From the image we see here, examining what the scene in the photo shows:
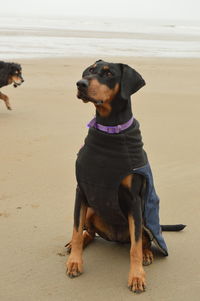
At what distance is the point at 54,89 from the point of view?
11.0 meters

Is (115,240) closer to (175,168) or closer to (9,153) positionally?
(175,168)

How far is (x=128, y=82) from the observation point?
329 cm

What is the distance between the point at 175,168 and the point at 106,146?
2662 mm

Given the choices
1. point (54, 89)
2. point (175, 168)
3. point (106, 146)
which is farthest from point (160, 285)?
point (54, 89)

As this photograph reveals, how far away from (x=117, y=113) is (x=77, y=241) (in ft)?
3.20

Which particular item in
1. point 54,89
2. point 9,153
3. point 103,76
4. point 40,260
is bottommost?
point 54,89

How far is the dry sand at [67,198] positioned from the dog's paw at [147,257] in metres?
0.07

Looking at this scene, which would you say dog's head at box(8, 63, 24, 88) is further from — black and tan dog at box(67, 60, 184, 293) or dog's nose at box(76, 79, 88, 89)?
dog's nose at box(76, 79, 88, 89)

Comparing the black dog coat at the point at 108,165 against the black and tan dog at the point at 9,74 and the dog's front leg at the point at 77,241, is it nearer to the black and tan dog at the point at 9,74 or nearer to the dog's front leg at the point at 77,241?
the dog's front leg at the point at 77,241

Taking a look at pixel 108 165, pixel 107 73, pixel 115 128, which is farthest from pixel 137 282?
pixel 107 73

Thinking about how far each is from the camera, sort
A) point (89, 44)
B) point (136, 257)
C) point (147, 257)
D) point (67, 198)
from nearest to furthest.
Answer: point (136, 257) → point (147, 257) → point (67, 198) → point (89, 44)

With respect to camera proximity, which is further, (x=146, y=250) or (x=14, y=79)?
(x=14, y=79)

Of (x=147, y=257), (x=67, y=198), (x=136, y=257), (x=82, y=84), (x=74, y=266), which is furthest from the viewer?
(x=67, y=198)

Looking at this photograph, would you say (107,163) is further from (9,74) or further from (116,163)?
(9,74)
